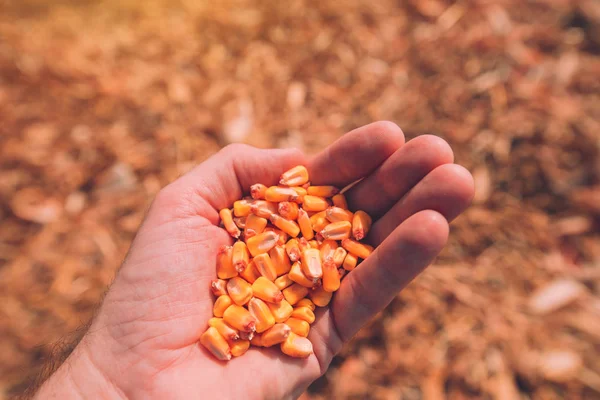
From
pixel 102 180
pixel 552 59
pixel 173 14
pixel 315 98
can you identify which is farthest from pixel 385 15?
pixel 102 180

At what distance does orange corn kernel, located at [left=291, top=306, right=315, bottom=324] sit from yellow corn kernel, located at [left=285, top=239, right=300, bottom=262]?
25cm

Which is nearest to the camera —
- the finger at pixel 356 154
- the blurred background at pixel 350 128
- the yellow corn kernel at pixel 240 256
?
the yellow corn kernel at pixel 240 256

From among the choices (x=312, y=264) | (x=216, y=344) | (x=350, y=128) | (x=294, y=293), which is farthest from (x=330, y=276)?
(x=350, y=128)

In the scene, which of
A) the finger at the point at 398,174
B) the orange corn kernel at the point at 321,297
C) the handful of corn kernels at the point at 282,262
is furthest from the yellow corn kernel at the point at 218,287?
the finger at the point at 398,174

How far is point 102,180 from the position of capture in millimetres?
3646

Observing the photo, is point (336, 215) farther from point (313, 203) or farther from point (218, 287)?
point (218, 287)

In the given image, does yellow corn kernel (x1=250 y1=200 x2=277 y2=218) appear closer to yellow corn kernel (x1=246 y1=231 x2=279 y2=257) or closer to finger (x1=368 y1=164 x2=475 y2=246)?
yellow corn kernel (x1=246 y1=231 x2=279 y2=257)

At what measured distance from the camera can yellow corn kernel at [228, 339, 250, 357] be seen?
82.4 inches

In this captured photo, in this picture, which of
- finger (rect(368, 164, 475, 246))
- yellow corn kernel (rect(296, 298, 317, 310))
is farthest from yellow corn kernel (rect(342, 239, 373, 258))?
yellow corn kernel (rect(296, 298, 317, 310))

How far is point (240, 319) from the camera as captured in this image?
208 centimetres

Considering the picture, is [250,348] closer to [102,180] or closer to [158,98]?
[102,180]

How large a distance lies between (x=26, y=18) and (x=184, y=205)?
12.8 feet

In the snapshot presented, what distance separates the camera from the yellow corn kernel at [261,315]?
83.3 inches

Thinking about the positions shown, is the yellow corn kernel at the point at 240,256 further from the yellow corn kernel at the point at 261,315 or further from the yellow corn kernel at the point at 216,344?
the yellow corn kernel at the point at 216,344
